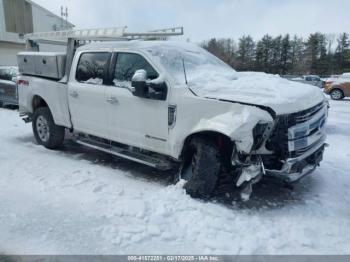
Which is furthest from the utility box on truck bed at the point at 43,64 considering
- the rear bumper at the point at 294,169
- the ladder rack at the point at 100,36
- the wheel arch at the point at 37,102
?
the rear bumper at the point at 294,169

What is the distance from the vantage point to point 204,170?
4.24 meters

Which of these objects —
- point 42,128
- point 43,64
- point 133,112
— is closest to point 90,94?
point 133,112

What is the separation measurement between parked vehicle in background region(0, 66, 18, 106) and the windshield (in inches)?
325

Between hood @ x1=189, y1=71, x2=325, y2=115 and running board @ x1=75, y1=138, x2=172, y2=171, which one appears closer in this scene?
hood @ x1=189, y1=71, x2=325, y2=115

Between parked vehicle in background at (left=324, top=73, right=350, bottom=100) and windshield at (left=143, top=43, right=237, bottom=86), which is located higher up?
windshield at (left=143, top=43, right=237, bottom=86)

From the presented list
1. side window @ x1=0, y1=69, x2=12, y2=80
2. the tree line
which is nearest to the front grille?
side window @ x1=0, y1=69, x2=12, y2=80

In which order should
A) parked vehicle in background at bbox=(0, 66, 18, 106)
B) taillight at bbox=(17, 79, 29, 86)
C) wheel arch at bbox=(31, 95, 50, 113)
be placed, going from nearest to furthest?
1. wheel arch at bbox=(31, 95, 50, 113)
2. taillight at bbox=(17, 79, 29, 86)
3. parked vehicle in background at bbox=(0, 66, 18, 106)

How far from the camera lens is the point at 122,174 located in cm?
541

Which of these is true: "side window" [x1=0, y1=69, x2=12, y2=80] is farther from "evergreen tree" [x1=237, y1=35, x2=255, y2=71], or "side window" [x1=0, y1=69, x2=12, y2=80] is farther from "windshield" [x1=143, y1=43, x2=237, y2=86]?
"evergreen tree" [x1=237, y1=35, x2=255, y2=71]

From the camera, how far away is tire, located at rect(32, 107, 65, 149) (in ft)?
22.0

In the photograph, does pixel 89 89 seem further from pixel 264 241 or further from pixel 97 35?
pixel 264 241

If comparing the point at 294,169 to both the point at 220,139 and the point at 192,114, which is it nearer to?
the point at 220,139

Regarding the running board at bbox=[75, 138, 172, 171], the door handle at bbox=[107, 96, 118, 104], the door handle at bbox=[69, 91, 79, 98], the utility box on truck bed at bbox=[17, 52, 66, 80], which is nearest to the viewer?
the running board at bbox=[75, 138, 172, 171]

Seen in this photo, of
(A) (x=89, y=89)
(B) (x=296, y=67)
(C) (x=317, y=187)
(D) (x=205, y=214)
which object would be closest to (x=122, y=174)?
(A) (x=89, y=89)
